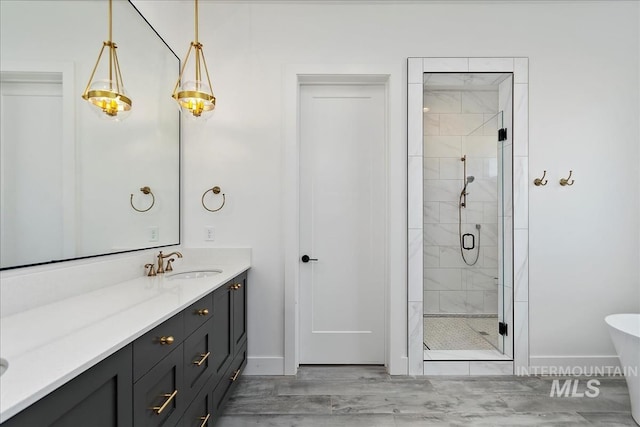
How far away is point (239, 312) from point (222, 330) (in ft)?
1.20

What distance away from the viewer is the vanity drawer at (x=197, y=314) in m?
1.34

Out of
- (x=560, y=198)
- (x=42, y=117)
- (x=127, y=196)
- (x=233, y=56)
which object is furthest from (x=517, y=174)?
(x=42, y=117)

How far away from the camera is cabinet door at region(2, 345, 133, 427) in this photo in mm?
651

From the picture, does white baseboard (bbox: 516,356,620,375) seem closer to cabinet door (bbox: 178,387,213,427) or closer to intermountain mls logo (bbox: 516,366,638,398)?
intermountain mls logo (bbox: 516,366,638,398)

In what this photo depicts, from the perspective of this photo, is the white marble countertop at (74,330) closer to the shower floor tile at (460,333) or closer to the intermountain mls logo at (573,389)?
the shower floor tile at (460,333)

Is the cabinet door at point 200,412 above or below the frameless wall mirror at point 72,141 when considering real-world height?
below

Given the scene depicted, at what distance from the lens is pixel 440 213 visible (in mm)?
3312

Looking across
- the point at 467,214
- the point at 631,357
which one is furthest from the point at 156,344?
the point at 467,214

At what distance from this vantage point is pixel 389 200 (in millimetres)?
2453

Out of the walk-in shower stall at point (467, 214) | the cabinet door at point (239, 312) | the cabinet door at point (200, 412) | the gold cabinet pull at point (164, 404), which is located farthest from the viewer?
the walk-in shower stall at point (467, 214)

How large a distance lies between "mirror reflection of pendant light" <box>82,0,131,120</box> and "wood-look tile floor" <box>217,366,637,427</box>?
72.4 inches

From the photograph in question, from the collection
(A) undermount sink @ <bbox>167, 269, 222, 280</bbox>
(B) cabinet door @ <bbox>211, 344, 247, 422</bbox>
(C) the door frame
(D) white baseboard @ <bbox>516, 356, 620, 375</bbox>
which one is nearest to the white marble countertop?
(A) undermount sink @ <bbox>167, 269, 222, 280</bbox>

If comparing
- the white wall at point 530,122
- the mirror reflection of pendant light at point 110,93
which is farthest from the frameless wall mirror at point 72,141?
the white wall at point 530,122

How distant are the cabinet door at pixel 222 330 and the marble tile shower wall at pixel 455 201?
1.81 m
